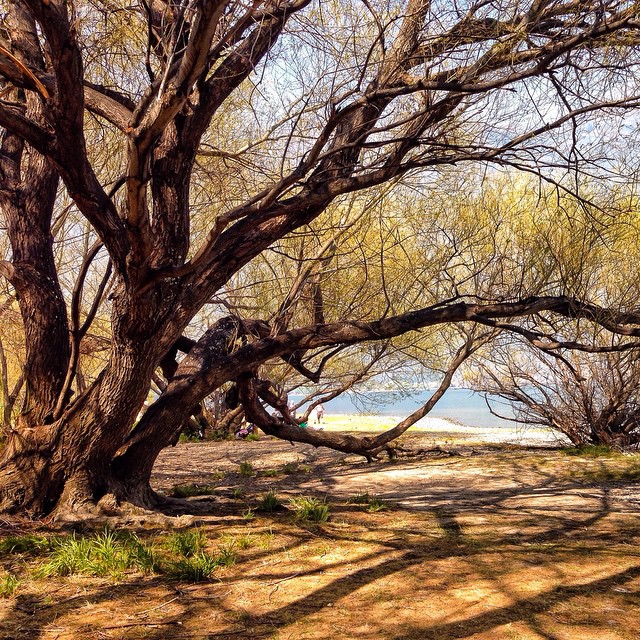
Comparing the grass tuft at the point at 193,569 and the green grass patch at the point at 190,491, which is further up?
the green grass patch at the point at 190,491

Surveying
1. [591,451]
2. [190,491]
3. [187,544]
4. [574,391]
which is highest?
[574,391]

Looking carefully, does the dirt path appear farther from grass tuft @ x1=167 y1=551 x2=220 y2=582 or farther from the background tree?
the background tree

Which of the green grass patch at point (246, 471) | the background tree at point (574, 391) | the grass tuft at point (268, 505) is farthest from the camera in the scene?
the background tree at point (574, 391)

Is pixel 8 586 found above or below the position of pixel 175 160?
below

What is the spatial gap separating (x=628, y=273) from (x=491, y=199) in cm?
205

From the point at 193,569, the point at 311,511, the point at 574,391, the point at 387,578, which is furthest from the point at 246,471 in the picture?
the point at 574,391

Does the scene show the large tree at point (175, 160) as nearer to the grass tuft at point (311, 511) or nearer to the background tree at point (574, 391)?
the grass tuft at point (311, 511)

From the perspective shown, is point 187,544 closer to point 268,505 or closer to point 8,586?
point 8,586

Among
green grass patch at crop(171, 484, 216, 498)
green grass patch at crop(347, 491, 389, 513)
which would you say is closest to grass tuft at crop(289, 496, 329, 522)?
green grass patch at crop(347, 491, 389, 513)

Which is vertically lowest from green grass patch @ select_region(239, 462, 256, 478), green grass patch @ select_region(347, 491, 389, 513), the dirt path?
the dirt path

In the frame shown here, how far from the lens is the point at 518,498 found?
19.8ft

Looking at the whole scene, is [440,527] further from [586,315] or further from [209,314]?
[209,314]

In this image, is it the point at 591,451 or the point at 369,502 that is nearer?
the point at 369,502

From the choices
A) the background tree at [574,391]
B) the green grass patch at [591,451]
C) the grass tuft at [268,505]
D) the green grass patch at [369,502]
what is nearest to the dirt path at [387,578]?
the green grass patch at [369,502]
